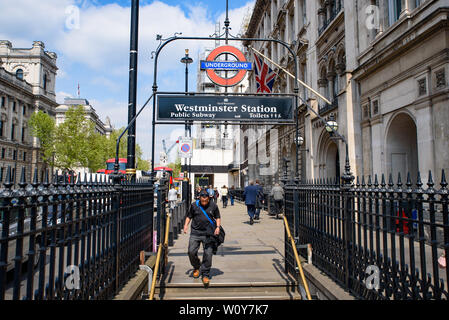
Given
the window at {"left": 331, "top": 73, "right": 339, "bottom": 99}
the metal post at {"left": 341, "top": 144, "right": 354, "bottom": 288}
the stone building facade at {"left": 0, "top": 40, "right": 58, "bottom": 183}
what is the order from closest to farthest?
the metal post at {"left": 341, "top": 144, "right": 354, "bottom": 288}, the window at {"left": 331, "top": 73, "right": 339, "bottom": 99}, the stone building facade at {"left": 0, "top": 40, "right": 58, "bottom": 183}

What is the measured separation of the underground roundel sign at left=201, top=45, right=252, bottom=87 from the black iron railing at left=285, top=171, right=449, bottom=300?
2.93 m

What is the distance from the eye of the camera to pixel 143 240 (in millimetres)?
6910

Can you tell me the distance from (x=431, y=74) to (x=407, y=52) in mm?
1493

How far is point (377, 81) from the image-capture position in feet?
41.7

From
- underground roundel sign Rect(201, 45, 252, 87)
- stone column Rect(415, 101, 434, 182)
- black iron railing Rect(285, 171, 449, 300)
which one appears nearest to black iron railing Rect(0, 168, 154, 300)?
underground roundel sign Rect(201, 45, 252, 87)

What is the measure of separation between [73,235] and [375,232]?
164 inches

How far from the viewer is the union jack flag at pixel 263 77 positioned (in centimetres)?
999

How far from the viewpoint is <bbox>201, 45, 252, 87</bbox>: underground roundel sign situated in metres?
7.49

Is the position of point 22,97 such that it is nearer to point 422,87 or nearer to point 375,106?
point 375,106

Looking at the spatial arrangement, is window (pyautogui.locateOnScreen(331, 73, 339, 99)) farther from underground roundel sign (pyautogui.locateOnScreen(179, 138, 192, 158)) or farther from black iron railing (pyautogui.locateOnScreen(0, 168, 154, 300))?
black iron railing (pyautogui.locateOnScreen(0, 168, 154, 300))

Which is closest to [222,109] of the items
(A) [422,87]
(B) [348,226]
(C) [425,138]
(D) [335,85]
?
(B) [348,226]

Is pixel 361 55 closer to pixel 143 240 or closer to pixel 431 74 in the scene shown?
pixel 431 74

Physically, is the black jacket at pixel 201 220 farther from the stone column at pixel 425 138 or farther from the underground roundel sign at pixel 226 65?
the stone column at pixel 425 138

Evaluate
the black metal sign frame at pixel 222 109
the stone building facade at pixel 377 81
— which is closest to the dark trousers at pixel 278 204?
the stone building facade at pixel 377 81
